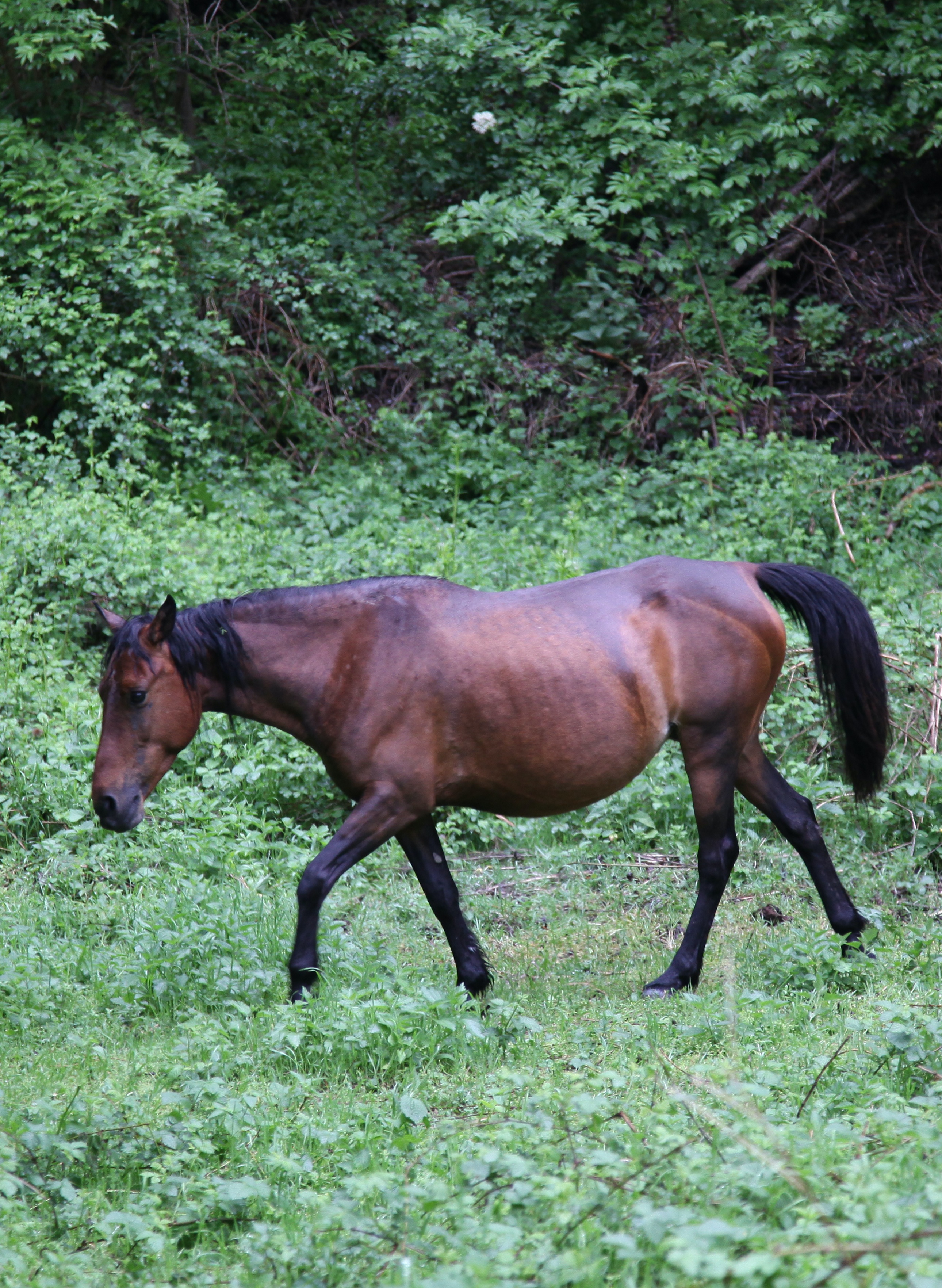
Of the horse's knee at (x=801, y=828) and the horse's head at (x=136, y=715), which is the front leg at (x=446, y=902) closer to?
the horse's head at (x=136, y=715)

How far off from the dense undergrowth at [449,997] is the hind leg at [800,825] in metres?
0.19

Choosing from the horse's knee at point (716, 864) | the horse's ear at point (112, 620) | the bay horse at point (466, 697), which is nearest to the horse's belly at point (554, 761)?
the bay horse at point (466, 697)

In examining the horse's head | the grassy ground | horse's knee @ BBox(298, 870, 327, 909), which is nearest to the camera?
the grassy ground

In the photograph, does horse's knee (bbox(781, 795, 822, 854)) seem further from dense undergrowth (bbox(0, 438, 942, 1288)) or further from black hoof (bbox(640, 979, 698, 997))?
black hoof (bbox(640, 979, 698, 997))

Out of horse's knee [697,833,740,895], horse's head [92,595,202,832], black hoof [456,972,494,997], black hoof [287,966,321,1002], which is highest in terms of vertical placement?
horse's head [92,595,202,832]

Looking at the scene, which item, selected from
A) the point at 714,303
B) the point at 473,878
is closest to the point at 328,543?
the point at 473,878

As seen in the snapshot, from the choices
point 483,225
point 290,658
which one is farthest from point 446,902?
point 483,225

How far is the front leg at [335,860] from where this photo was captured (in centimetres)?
432

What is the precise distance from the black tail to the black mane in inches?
85.6

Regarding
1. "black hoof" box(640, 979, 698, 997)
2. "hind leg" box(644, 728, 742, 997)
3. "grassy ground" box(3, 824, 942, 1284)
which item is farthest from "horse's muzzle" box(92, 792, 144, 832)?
"hind leg" box(644, 728, 742, 997)

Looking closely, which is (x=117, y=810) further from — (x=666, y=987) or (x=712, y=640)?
(x=712, y=640)

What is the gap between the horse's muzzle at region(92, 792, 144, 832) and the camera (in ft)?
14.7

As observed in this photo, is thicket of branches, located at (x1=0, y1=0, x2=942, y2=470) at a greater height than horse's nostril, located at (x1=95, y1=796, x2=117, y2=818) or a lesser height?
greater

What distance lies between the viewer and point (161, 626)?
441cm
